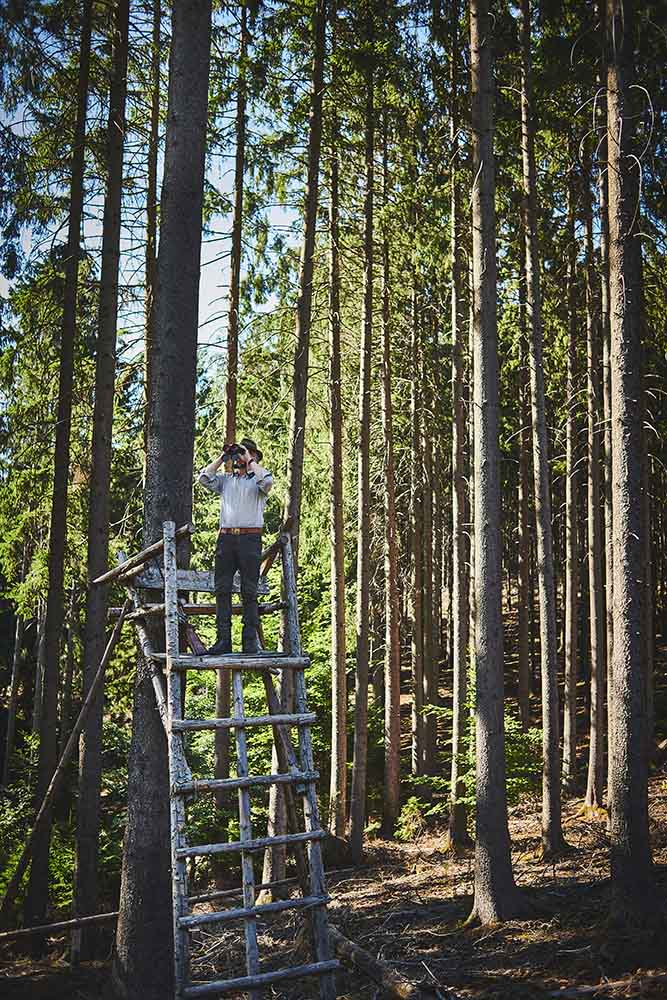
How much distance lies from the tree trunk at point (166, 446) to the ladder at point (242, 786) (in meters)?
0.79

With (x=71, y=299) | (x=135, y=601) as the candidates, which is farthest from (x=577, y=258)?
(x=135, y=601)

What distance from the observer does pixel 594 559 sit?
15.5m

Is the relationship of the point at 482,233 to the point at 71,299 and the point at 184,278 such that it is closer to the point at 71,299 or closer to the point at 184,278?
the point at 184,278

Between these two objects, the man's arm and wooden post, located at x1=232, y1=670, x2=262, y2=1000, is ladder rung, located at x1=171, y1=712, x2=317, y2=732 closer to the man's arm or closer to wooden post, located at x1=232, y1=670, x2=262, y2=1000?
wooden post, located at x1=232, y1=670, x2=262, y2=1000

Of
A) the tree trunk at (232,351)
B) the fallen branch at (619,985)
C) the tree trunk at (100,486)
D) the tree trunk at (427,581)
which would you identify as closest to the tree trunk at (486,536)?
the fallen branch at (619,985)

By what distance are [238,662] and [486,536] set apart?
14.8ft

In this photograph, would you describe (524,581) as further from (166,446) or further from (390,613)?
(166,446)

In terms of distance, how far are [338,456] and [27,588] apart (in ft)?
23.0

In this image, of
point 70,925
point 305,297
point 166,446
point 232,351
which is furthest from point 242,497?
point 232,351

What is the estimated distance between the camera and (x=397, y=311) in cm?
1717

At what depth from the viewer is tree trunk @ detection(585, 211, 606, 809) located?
14547mm

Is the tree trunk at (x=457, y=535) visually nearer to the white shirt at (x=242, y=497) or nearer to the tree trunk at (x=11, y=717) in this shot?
the white shirt at (x=242, y=497)

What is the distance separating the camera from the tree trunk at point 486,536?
359 inches

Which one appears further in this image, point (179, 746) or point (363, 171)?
point (363, 171)
